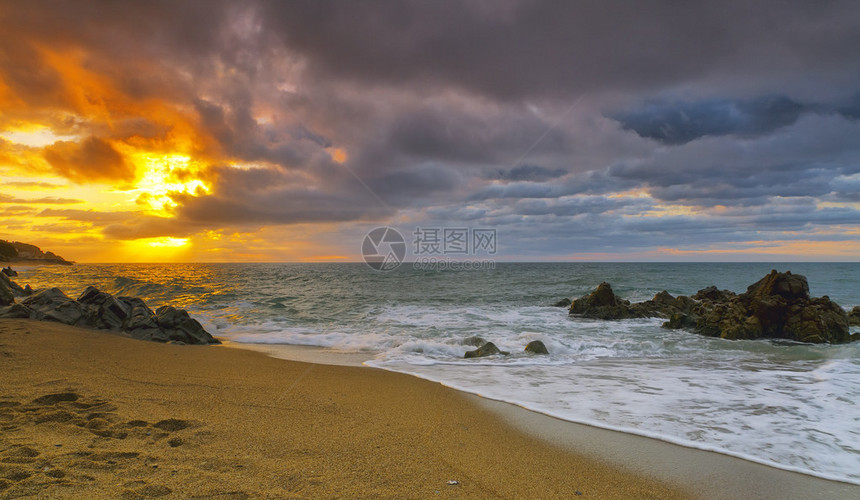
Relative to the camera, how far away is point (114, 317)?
34.2 feet

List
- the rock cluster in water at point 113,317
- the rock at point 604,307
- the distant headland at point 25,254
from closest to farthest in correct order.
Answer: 1. the rock cluster in water at point 113,317
2. the rock at point 604,307
3. the distant headland at point 25,254

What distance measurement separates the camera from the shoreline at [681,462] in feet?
11.0

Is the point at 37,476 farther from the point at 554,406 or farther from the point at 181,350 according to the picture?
the point at 181,350

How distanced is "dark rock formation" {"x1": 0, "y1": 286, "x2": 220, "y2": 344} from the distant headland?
376 feet

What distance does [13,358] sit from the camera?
19.1 ft

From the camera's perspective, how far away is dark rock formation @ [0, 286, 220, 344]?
9672 mm

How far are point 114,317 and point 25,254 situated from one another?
14395 cm

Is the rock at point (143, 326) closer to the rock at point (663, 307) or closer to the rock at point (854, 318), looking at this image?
the rock at point (663, 307)

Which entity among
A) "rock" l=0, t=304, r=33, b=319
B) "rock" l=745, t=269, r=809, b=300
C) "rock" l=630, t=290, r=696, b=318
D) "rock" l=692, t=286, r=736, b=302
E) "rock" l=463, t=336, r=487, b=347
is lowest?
"rock" l=463, t=336, r=487, b=347

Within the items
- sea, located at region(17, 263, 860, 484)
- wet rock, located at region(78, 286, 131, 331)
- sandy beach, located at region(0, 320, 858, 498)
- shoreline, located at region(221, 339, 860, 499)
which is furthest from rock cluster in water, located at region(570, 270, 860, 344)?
wet rock, located at region(78, 286, 131, 331)

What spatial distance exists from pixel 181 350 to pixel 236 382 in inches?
144

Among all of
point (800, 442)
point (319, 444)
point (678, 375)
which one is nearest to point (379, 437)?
point (319, 444)

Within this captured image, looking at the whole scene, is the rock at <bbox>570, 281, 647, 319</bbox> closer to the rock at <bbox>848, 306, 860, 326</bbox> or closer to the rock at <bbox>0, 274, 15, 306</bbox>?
the rock at <bbox>848, 306, 860, 326</bbox>

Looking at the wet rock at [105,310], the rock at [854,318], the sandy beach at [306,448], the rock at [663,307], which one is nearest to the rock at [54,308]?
the wet rock at [105,310]
